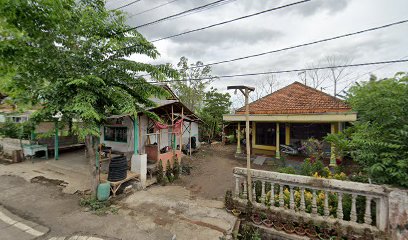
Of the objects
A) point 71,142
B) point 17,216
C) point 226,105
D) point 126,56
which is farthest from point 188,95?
point 17,216

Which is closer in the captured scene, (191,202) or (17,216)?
(17,216)

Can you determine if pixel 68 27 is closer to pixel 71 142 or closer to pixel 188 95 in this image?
pixel 71 142

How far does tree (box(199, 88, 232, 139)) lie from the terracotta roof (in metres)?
5.72

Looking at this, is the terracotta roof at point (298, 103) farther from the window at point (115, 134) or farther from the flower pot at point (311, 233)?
the flower pot at point (311, 233)

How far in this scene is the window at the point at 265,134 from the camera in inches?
506

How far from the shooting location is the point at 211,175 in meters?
9.43

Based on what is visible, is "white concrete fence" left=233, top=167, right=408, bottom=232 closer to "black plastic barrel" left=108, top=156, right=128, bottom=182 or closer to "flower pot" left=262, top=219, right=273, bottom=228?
"flower pot" left=262, top=219, right=273, bottom=228

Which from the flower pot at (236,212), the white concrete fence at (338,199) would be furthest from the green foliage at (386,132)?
the flower pot at (236,212)

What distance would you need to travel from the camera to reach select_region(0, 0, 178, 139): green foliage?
375 cm

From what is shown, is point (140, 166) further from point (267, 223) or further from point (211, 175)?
point (267, 223)

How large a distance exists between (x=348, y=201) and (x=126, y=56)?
23.7ft

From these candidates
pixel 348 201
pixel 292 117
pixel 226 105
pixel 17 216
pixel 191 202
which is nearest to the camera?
pixel 348 201

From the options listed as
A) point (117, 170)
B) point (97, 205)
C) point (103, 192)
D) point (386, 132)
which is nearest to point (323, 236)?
point (386, 132)

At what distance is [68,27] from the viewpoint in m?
4.93
